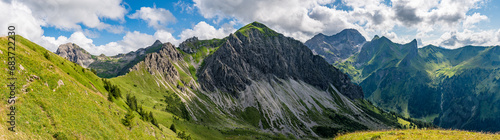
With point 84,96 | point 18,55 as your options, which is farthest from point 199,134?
point 18,55

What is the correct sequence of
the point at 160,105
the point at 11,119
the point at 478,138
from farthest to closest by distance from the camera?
the point at 160,105 < the point at 11,119 < the point at 478,138

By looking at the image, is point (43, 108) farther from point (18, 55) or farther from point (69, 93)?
point (18, 55)

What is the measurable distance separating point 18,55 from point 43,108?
15829mm

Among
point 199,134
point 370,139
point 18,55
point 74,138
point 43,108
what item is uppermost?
point 18,55

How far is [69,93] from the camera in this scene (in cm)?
3953

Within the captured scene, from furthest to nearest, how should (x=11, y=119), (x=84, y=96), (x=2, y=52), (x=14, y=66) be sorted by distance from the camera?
(x=84, y=96) < (x=2, y=52) < (x=14, y=66) < (x=11, y=119)

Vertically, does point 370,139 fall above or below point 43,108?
below

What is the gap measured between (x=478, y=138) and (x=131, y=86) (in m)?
210

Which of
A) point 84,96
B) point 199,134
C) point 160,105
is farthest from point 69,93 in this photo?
point 160,105

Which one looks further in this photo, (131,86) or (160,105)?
(131,86)

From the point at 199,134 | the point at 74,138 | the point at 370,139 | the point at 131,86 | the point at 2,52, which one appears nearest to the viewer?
the point at 370,139

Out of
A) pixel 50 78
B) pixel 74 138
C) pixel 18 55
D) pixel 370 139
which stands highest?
pixel 18 55

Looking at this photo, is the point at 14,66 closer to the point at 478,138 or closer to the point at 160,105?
the point at 478,138

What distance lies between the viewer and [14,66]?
34562 mm
